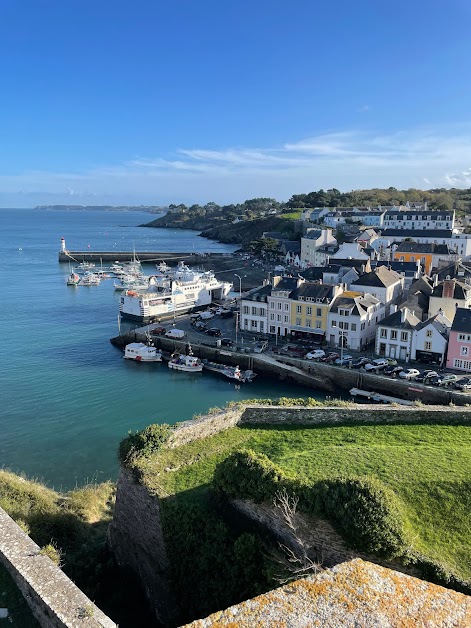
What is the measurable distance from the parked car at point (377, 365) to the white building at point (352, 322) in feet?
10.4

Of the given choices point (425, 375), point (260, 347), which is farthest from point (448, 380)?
point (260, 347)

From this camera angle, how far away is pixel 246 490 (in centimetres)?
1010

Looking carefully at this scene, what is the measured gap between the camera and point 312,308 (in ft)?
120

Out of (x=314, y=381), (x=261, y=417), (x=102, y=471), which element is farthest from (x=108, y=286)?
(x=261, y=417)

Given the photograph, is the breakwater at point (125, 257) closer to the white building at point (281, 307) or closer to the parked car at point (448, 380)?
the white building at point (281, 307)

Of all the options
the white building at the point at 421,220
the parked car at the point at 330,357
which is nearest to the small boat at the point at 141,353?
the parked car at the point at 330,357

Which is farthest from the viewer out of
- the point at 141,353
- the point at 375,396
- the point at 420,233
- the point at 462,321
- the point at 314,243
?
the point at 314,243

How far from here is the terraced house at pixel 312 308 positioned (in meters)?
36.2

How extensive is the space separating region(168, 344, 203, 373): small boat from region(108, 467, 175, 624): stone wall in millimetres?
21674

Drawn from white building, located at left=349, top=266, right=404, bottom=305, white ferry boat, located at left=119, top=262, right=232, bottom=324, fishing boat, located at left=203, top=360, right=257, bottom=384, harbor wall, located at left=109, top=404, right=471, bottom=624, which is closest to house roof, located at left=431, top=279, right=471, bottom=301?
white building, located at left=349, top=266, right=404, bottom=305

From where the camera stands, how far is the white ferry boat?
156 feet

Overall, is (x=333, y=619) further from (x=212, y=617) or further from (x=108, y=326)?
(x=108, y=326)

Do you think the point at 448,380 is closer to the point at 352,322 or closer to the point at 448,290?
the point at 352,322

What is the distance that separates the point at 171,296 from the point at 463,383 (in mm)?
29844
